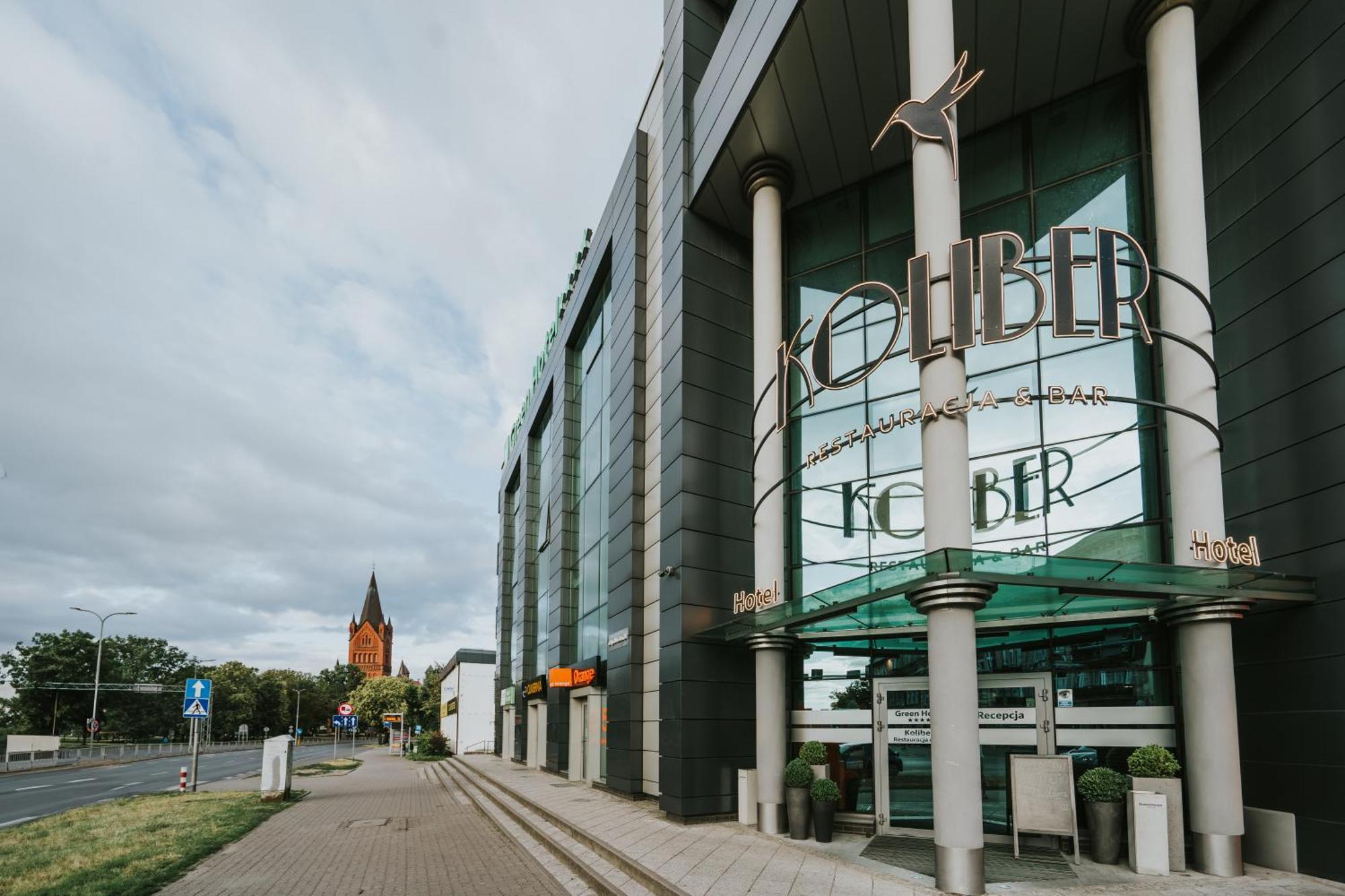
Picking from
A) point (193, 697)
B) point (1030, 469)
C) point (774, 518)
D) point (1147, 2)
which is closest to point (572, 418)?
point (193, 697)

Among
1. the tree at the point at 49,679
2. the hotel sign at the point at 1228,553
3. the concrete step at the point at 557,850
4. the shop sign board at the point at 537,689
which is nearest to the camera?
the hotel sign at the point at 1228,553

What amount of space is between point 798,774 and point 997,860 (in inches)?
114

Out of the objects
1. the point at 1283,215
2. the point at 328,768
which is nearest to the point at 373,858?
the point at 1283,215

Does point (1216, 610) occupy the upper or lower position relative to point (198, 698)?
upper

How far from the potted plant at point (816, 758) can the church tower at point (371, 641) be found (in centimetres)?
16026

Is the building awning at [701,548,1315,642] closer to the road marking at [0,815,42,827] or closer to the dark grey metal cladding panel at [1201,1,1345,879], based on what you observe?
the dark grey metal cladding panel at [1201,1,1345,879]

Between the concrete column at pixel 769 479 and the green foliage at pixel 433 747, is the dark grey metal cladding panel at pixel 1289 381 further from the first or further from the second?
the green foliage at pixel 433 747

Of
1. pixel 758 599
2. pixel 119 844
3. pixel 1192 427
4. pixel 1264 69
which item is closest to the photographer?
pixel 1192 427

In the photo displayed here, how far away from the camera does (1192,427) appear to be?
426 inches

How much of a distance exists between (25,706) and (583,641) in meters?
74.6

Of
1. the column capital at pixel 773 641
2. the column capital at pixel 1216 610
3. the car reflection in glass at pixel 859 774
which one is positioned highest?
the column capital at pixel 1216 610

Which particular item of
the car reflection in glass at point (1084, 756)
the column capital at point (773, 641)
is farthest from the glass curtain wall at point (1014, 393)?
the car reflection in glass at point (1084, 756)

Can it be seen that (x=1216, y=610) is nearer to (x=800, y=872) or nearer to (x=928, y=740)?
(x=928, y=740)

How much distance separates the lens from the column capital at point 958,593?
961 cm
